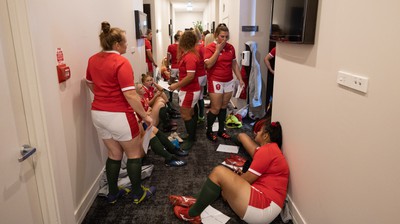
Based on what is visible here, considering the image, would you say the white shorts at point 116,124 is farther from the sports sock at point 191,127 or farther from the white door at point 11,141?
the sports sock at point 191,127

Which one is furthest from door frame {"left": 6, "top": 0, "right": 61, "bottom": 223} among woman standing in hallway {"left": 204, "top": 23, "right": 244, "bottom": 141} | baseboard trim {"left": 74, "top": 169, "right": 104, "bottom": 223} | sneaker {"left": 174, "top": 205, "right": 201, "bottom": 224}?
woman standing in hallway {"left": 204, "top": 23, "right": 244, "bottom": 141}

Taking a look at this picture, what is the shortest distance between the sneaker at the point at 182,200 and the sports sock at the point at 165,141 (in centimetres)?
87

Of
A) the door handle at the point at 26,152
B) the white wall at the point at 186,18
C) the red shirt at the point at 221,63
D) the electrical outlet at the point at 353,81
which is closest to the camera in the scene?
the electrical outlet at the point at 353,81

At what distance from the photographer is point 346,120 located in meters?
1.33

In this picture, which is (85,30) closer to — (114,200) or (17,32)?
(17,32)

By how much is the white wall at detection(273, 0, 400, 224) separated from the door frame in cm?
150

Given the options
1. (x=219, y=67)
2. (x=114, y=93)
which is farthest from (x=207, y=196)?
(x=219, y=67)

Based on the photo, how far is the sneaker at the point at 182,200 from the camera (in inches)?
85.3

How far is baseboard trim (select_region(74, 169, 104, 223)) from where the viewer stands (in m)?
2.02

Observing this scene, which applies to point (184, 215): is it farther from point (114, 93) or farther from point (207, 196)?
point (114, 93)

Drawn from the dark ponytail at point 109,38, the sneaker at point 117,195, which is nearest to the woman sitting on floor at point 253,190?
the sneaker at point 117,195

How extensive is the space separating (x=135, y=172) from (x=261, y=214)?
40.8 inches

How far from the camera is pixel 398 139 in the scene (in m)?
0.99

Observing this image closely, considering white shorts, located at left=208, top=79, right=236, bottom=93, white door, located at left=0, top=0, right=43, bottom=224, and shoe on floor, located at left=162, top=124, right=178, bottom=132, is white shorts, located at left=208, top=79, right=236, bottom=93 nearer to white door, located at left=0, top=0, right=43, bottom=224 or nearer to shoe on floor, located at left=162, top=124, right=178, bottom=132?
shoe on floor, located at left=162, top=124, right=178, bottom=132
